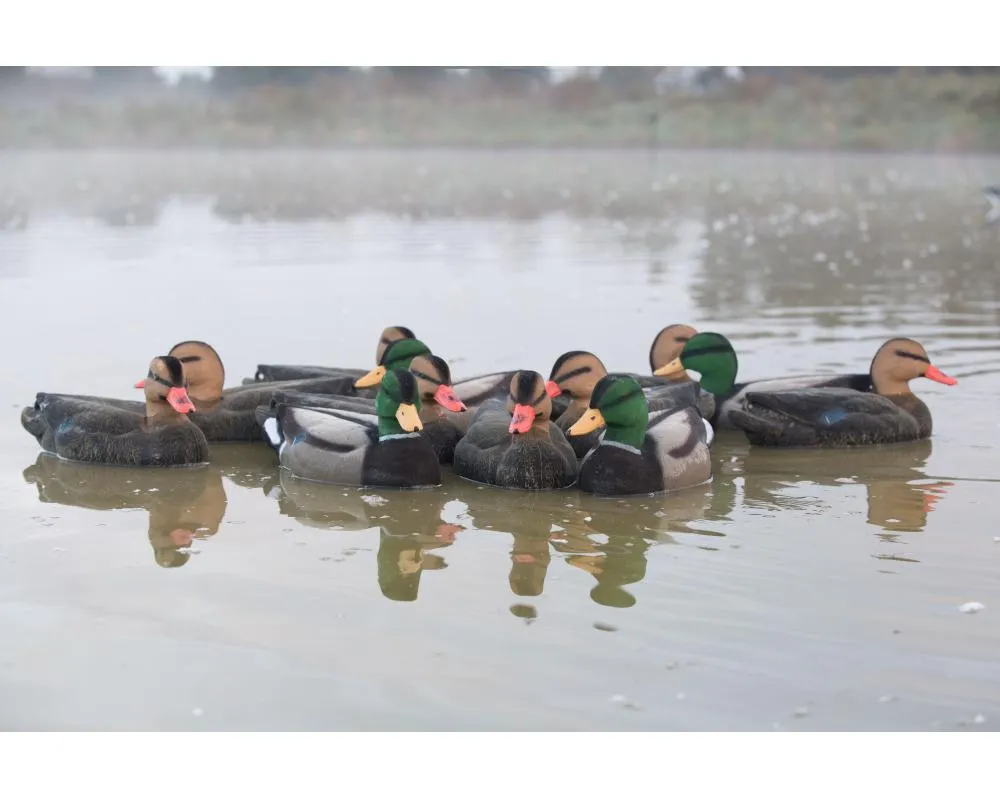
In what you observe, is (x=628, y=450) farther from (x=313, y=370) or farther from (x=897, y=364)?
(x=313, y=370)

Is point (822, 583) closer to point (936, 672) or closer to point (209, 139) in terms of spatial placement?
point (936, 672)

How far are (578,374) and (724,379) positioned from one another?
4.12ft

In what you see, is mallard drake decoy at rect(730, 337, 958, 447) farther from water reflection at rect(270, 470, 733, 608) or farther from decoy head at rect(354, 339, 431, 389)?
decoy head at rect(354, 339, 431, 389)

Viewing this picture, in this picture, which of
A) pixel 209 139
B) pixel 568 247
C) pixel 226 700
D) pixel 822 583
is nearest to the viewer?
pixel 226 700

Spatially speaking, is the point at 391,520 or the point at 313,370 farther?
the point at 313,370

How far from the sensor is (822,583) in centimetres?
643

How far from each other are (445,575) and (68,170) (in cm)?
2504

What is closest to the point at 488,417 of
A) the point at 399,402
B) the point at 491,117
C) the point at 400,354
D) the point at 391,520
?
the point at 399,402

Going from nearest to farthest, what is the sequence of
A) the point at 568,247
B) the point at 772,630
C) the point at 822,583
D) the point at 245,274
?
the point at 772,630, the point at 822,583, the point at 245,274, the point at 568,247

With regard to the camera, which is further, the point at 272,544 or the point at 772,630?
the point at 272,544

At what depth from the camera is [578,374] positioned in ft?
28.3

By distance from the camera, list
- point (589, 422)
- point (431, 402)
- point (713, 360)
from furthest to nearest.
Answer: point (713, 360)
point (431, 402)
point (589, 422)

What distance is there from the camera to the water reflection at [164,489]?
291 inches

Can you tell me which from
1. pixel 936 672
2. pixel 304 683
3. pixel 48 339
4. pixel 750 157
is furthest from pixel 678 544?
pixel 750 157
